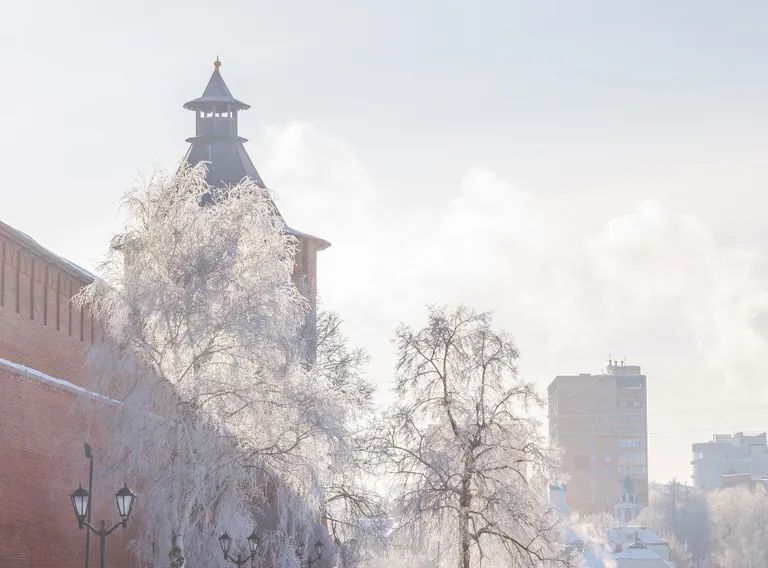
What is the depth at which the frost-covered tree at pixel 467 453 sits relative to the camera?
34.1 metres

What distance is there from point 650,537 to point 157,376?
325 ft

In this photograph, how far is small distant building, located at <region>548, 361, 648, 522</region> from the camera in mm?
159875

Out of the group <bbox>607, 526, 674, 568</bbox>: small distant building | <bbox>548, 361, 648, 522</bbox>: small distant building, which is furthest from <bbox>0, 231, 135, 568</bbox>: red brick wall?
<bbox>548, 361, 648, 522</bbox>: small distant building

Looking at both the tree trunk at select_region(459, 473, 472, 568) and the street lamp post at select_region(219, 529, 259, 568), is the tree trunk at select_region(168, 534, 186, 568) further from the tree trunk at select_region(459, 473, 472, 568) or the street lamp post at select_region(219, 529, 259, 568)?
the tree trunk at select_region(459, 473, 472, 568)

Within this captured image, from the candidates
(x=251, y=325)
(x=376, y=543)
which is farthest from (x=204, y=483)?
(x=376, y=543)

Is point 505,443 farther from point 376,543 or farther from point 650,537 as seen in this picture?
point 650,537

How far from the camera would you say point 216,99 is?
4869 centimetres

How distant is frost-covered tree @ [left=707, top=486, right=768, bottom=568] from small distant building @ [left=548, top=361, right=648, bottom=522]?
72.6 ft

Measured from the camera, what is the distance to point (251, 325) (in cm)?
2738

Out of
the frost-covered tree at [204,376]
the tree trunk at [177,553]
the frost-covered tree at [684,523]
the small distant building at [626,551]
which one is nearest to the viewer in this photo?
the frost-covered tree at [204,376]

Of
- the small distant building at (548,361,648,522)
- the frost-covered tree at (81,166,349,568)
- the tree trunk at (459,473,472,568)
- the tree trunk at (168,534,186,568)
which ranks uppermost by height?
the small distant building at (548,361,648,522)

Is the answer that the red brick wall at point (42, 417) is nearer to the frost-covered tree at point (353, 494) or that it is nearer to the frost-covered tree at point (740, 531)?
the frost-covered tree at point (353, 494)

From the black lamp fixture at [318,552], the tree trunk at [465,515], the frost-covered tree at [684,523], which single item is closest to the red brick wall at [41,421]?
the black lamp fixture at [318,552]

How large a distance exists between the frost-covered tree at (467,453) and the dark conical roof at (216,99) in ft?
49.5
